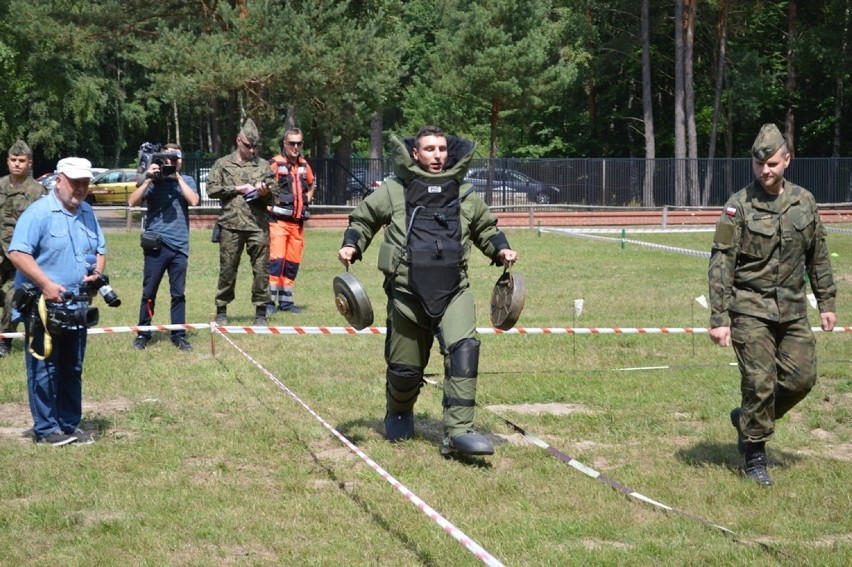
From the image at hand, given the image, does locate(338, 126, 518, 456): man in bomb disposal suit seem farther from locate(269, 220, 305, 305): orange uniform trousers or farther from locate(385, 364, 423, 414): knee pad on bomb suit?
locate(269, 220, 305, 305): orange uniform trousers

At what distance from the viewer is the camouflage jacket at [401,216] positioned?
6941 mm

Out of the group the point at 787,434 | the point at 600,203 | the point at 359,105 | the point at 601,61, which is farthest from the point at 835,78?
the point at 787,434

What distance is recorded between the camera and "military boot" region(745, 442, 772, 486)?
6.44m

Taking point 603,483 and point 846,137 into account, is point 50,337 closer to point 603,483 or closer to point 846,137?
point 603,483

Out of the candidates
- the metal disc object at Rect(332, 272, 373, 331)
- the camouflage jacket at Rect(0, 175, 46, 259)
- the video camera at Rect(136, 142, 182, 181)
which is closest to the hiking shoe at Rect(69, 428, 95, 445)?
the metal disc object at Rect(332, 272, 373, 331)

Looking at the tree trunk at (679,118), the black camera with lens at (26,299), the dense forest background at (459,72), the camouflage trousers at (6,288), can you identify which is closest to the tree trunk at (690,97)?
the dense forest background at (459,72)

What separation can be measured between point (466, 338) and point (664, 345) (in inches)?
195

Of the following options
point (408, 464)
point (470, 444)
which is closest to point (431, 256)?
point (470, 444)

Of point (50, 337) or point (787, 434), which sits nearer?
point (50, 337)

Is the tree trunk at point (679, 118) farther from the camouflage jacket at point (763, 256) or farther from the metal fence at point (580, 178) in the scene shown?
the camouflage jacket at point (763, 256)

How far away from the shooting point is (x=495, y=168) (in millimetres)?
38906

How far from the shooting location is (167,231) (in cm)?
1084

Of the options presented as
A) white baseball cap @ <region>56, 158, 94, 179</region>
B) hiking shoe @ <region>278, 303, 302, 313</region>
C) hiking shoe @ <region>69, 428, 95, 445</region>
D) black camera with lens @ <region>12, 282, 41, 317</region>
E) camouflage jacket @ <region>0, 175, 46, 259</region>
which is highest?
Answer: white baseball cap @ <region>56, 158, 94, 179</region>

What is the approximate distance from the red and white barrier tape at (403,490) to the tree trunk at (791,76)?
136ft
